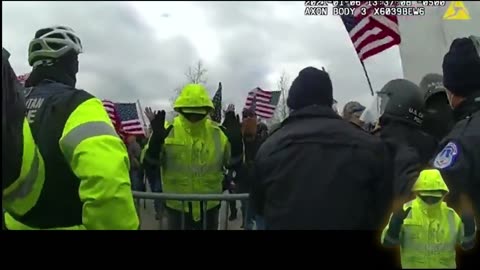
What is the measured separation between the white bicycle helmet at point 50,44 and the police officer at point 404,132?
97 cm

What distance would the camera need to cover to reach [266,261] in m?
1.93

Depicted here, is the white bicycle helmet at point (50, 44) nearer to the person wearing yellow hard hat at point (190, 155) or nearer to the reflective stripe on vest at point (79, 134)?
the reflective stripe on vest at point (79, 134)

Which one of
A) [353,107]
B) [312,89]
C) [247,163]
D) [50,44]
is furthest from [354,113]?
[50,44]

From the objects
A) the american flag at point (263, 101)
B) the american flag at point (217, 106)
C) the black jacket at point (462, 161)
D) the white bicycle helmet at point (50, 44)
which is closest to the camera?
the black jacket at point (462, 161)

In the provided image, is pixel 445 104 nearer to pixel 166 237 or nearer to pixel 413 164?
pixel 413 164

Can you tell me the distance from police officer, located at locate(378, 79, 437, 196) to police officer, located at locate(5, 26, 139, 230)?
2.49ft

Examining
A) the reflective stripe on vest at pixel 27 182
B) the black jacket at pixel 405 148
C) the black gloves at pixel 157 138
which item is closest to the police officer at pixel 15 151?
the reflective stripe on vest at pixel 27 182

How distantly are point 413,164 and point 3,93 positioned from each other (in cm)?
114

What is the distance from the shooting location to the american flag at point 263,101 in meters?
2.13

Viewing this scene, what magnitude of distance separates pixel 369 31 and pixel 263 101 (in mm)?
441

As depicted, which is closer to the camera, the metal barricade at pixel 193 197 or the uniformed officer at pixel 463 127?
the uniformed officer at pixel 463 127

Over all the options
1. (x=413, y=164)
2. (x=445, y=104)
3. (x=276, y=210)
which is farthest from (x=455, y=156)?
(x=276, y=210)

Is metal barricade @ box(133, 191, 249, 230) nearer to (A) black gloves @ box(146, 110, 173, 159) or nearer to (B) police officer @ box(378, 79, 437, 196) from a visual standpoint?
(A) black gloves @ box(146, 110, 173, 159)

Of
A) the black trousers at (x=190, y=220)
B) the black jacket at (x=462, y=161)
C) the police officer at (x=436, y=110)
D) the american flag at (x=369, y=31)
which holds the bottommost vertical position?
the black trousers at (x=190, y=220)
